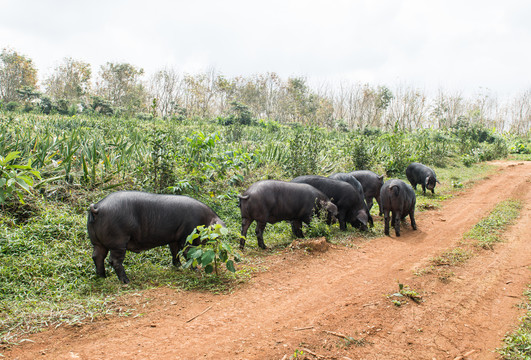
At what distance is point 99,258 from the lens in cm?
498

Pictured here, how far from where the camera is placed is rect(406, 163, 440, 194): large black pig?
12.3 m

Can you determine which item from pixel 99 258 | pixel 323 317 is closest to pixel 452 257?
pixel 323 317

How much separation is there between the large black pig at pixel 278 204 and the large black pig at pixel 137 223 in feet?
3.83

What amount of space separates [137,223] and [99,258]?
2.19 ft

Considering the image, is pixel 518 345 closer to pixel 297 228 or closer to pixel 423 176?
pixel 297 228

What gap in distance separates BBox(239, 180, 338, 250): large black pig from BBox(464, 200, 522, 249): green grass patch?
2815 millimetres

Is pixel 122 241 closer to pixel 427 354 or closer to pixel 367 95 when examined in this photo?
pixel 427 354

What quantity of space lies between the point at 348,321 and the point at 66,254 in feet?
13.1

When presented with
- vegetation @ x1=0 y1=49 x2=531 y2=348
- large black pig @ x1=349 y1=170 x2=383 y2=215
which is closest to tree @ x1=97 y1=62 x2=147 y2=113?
vegetation @ x1=0 y1=49 x2=531 y2=348

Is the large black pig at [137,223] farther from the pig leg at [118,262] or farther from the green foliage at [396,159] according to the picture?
the green foliage at [396,159]

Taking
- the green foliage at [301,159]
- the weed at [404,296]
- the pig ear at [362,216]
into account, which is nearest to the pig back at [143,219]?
the weed at [404,296]

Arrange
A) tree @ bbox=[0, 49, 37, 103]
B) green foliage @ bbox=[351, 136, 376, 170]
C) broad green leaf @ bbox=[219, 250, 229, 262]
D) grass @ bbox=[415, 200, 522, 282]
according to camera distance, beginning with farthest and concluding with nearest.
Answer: tree @ bbox=[0, 49, 37, 103] < green foliage @ bbox=[351, 136, 376, 170] < grass @ bbox=[415, 200, 522, 282] < broad green leaf @ bbox=[219, 250, 229, 262]

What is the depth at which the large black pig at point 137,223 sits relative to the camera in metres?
4.82

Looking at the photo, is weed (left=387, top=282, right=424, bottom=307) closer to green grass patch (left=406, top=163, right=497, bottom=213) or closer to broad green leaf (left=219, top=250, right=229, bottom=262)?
broad green leaf (left=219, top=250, right=229, bottom=262)
